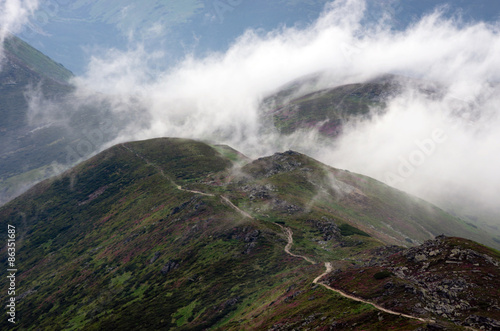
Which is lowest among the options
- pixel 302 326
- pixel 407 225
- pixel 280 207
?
pixel 407 225

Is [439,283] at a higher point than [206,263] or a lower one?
lower

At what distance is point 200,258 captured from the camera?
4749 inches

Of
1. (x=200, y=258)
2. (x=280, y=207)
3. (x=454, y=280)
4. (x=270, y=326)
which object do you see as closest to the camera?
(x=454, y=280)

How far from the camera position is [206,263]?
11631cm

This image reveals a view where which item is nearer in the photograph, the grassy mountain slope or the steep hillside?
the steep hillside

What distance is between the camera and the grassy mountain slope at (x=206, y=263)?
82000 millimetres

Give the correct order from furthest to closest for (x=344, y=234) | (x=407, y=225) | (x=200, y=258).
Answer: (x=407, y=225), (x=344, y=234), (x=200, y=258)

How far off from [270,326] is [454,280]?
137ft

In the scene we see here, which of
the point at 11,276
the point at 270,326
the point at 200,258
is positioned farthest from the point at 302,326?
the point at 11,276

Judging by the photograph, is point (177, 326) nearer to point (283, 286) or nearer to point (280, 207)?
point (283, 286)

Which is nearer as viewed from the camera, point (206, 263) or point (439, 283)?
point (439, 283)

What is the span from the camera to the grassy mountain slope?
82.0 metres

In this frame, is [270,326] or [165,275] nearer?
[270,326]

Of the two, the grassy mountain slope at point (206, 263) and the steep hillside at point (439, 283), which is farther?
the grassy mountain slope at point (206, 263)
